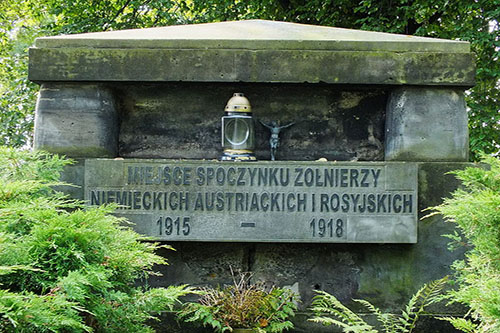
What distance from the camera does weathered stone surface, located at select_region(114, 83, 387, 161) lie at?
18.1ft

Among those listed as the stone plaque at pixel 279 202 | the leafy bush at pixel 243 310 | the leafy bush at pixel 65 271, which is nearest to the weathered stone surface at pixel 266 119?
the stone plaque at pixel 279 202

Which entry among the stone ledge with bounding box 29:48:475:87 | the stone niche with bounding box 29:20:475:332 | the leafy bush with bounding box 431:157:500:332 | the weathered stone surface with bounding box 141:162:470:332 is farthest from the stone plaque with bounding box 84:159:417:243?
the leafy bush with bounding box 431:157:500:332

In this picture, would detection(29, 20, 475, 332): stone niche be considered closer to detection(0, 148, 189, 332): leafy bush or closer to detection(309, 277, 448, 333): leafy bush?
detection(309, 277, 448, 333): leafy bush

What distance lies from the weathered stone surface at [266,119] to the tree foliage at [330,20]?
3479mm

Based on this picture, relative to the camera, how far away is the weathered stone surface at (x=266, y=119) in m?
5.51

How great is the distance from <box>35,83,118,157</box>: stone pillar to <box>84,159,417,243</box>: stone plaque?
0.52 metres

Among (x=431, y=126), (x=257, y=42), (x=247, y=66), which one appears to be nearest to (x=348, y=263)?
(x=431, y=126)

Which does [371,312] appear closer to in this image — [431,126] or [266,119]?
[431,126]

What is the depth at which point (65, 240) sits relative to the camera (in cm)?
313

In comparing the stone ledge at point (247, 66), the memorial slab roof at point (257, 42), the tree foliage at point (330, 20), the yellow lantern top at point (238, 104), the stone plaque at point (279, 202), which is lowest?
the stone plaque at point (279, 202)

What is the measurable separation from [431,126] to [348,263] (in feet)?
4.06

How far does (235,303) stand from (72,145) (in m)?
1.87

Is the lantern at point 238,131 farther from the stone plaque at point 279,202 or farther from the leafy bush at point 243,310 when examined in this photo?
the leafy bush at point 243,310

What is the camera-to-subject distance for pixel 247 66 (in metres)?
5.28
